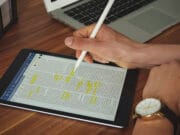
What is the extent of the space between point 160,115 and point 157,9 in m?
0.48

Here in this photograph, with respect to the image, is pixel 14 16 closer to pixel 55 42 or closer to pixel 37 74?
pixel 55 42

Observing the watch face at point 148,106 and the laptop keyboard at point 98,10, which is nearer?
the watch face at point 148,106

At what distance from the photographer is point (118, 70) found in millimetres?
828

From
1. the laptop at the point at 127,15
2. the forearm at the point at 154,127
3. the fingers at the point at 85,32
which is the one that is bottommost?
the forearm at the point at 154,127

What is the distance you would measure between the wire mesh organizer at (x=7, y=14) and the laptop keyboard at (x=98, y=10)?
151mm

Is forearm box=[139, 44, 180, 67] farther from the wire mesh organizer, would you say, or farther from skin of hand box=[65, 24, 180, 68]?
the wire mesh organizer

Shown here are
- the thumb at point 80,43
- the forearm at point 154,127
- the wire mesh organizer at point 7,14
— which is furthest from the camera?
the wire mesh organizer at point 7,14

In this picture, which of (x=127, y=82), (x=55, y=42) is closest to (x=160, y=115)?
(x=127, y=82)

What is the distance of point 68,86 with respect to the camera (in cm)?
77

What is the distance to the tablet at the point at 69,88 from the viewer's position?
717 mm

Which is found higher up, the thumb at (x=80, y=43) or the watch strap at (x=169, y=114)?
the thumb at (x=80, y=43)

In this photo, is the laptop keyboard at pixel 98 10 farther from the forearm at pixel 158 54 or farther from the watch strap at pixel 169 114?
the watch strap at pixel 169 114

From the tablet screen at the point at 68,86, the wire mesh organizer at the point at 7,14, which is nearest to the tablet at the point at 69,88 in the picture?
the tablet screen at the point at 68,86

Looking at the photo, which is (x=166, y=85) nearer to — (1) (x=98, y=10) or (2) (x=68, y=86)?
(2) (x=68, y=86)
